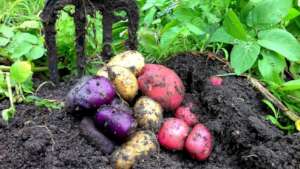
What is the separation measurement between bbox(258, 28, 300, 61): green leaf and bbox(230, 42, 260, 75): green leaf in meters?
0.05

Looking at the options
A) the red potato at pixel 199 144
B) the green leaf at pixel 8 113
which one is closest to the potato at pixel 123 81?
the red potato at pixel 199 144

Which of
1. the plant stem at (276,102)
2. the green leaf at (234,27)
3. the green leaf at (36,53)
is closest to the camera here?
the green leaf at (234,27)

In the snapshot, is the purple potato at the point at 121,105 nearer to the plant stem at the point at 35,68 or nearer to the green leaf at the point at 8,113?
the green leaf at the point at 8,113

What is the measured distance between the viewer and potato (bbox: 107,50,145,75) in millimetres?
2139

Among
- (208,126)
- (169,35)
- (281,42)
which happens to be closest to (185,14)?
(169,35)

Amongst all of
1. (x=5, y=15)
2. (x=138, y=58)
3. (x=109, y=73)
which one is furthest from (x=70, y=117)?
(x=5, y=15)

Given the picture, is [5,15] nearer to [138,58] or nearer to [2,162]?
[138,58]

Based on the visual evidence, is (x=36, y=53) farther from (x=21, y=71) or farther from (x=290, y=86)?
(x=290, y=86)

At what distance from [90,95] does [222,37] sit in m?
0.68

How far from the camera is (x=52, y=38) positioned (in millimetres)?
2230

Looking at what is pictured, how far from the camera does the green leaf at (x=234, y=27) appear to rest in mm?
2078

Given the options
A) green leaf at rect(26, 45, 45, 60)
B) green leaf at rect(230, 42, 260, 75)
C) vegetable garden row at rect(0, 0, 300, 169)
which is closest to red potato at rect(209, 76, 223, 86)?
vegetable garden row at rect(0, 0, 300, 169)

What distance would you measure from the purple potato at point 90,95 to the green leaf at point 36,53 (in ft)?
1.41

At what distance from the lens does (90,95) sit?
194 centimetres
